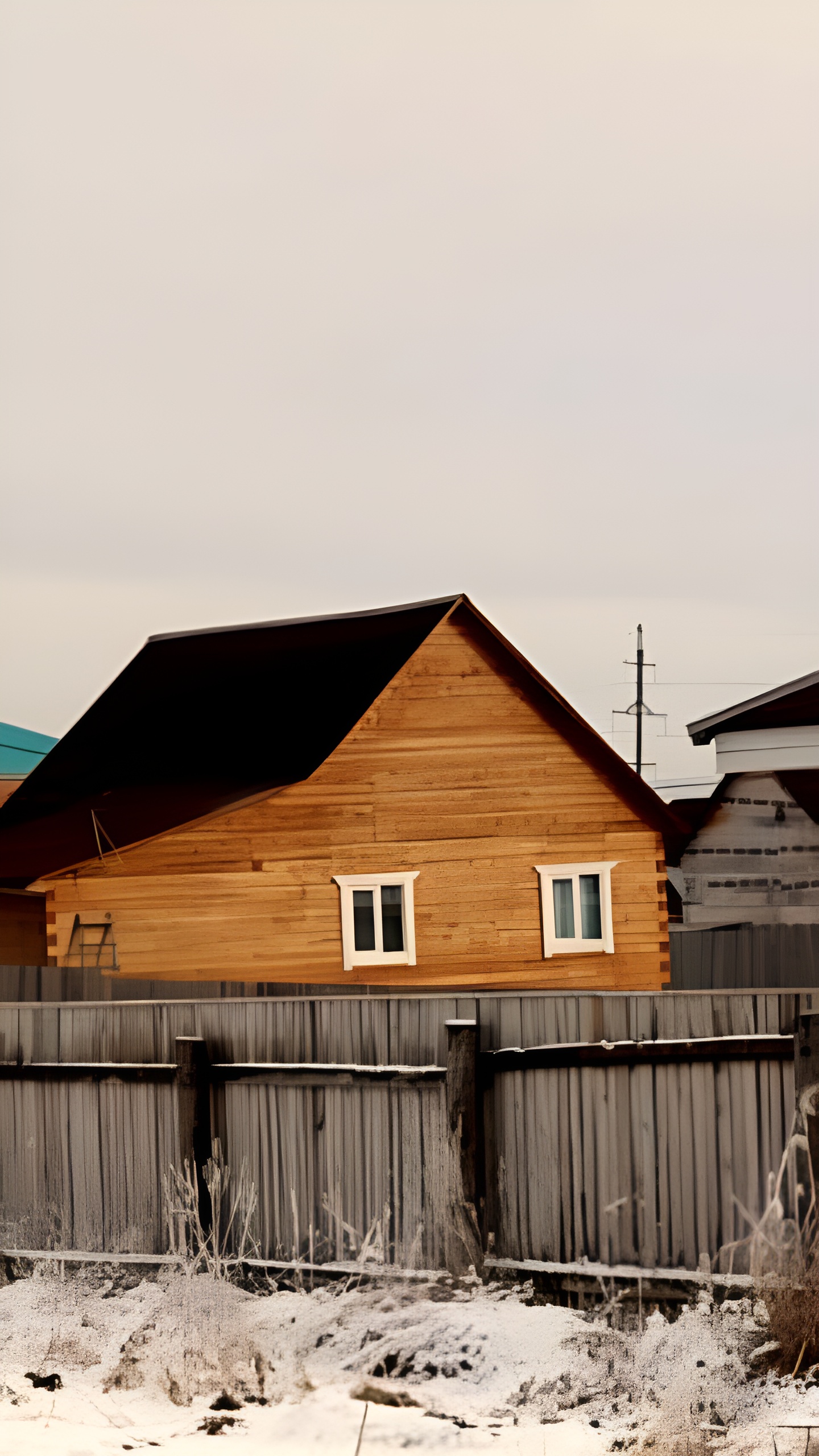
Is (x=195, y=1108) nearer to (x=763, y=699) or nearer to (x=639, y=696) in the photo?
(x=763, y=699)

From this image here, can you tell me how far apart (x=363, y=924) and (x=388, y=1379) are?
38.2ft

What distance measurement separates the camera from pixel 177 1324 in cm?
1021

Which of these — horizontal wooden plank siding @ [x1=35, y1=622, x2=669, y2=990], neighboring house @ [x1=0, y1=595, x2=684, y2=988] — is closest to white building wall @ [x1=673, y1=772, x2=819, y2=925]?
neighboring house @ [x1=0, y1=595, x2=684, y2=988]

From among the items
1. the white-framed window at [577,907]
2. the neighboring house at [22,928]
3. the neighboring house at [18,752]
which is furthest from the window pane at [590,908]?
the neighboring house at [18,752]

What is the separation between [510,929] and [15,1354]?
12552 mm

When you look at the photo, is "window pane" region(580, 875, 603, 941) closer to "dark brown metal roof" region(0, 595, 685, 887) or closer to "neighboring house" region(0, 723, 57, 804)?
"dark brown metal roof" region(0, 595, 685, 887)

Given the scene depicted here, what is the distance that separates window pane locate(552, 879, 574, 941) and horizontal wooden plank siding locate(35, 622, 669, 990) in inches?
14.2

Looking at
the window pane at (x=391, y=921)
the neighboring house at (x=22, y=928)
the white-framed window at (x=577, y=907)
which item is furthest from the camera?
the neighboring house at (x=22, y=928)

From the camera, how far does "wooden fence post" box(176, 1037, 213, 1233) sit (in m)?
→ 10.9

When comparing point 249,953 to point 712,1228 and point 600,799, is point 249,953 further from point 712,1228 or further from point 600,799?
point 712,1228

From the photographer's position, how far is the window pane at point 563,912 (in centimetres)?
2217

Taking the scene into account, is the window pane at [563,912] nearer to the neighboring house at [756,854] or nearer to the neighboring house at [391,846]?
the neighboring house at [391,846]

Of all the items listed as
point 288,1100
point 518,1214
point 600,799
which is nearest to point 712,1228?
point 518,1214

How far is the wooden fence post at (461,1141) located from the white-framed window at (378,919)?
34.8 ft
